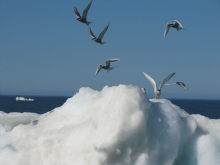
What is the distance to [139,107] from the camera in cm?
Result: 513

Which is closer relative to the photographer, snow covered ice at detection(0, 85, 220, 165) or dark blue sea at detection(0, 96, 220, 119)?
snow covered ice at detection(0, 85, 220, 165)

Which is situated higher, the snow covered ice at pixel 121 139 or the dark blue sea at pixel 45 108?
the snow covered ice at pixel 121 139

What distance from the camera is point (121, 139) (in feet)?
15.8

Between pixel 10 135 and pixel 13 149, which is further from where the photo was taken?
pixel 10 135

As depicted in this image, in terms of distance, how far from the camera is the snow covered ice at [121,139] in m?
4.85

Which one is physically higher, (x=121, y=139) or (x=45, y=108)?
(x=121, y=139)

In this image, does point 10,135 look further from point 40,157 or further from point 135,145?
point 135,145

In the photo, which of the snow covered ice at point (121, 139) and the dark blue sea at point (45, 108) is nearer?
the snow covered ice at point (121, 139)

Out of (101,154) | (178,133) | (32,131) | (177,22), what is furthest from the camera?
(177,22)

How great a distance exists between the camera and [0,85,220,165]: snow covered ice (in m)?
4.85

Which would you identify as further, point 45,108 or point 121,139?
point 45,108

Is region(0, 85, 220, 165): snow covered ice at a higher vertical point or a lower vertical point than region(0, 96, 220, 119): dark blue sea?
higher

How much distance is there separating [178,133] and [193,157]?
0.72 metres

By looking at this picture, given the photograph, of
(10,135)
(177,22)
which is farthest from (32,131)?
(177,22)
